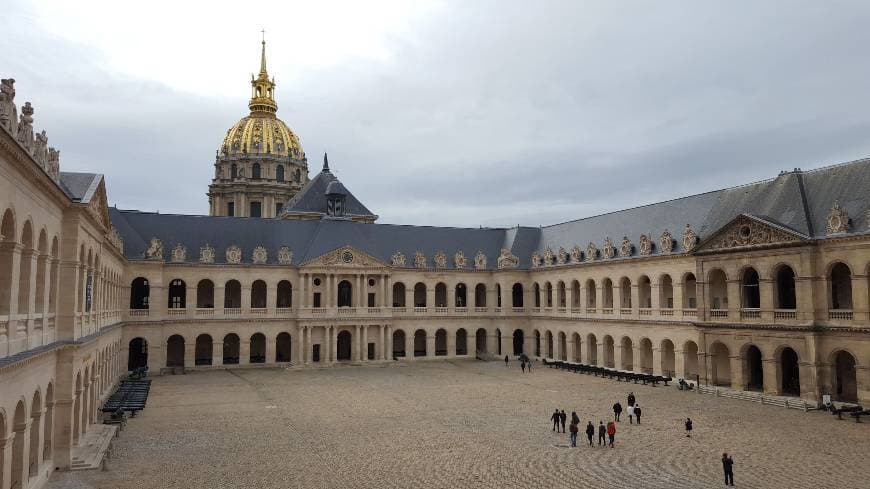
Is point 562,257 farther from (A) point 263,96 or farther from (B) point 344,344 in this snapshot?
(A) point 263,96

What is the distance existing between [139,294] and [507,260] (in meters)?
40.3

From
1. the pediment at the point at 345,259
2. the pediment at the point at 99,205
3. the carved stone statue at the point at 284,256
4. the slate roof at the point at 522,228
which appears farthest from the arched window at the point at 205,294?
the pediment at the point at 99,205

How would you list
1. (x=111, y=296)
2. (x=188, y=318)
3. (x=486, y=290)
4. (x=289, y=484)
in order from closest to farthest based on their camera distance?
(x=289, y=484)
(x=111, y=296)
(x=188, y=318)
(x=486, y=290)

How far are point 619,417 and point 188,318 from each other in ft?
144

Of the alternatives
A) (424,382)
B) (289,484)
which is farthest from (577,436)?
(424,382)

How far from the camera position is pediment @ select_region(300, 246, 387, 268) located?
69.2 meters

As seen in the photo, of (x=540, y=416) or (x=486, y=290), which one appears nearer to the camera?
(x=540, y=416)

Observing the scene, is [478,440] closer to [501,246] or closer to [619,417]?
[619,417]

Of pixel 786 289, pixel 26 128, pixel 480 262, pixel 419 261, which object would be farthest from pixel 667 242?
pixel 26 128

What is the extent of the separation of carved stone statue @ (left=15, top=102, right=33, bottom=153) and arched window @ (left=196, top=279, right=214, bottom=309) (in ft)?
163

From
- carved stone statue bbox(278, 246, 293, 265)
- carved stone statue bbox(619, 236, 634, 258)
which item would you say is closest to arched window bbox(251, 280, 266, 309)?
carved stone statue bbox(278, 246, 293, 265)

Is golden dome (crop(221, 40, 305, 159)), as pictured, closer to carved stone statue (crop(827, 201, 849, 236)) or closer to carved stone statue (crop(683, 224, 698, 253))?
carved stone statue (crop(683, 224, 698, 253))

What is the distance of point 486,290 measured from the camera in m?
78.2

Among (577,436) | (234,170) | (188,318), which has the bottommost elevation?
(577,436)
